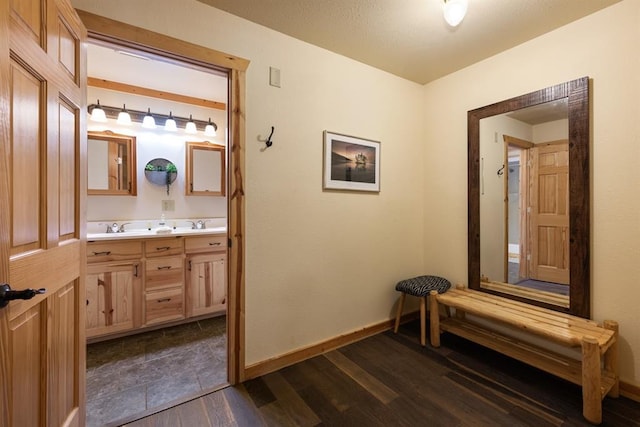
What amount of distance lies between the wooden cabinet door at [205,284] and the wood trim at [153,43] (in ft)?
5.88

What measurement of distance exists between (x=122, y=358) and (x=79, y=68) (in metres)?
2.07

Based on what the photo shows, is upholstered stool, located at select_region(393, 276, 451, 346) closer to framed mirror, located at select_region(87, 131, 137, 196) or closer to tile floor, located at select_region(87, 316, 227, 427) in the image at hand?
tile floor, located at select_region(87, 316, 227, 427)

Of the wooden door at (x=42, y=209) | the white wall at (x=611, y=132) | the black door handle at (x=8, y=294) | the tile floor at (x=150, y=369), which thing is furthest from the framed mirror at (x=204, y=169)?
the white wall at (x=611, y=132)

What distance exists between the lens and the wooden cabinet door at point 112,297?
2354 mm

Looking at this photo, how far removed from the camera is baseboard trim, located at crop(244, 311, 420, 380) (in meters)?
1.94

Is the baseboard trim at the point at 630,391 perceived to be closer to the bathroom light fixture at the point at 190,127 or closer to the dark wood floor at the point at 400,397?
the dark wood floor at the point at 400,397

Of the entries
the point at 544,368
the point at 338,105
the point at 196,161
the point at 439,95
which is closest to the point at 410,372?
the point at 544,368

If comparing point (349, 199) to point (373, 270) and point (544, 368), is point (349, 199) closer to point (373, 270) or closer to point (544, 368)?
point (373, 270)

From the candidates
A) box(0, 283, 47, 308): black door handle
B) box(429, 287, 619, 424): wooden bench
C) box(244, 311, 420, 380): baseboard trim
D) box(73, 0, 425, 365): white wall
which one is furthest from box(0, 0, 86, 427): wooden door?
box(429, 287, 619, 424): wooden bench

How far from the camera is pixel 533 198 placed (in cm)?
217

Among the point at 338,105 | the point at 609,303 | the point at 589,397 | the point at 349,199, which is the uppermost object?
the point at 338,105

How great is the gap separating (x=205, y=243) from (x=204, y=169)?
1029 mm

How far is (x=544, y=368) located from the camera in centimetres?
176

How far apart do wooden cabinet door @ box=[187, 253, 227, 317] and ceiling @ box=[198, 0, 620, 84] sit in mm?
2144
